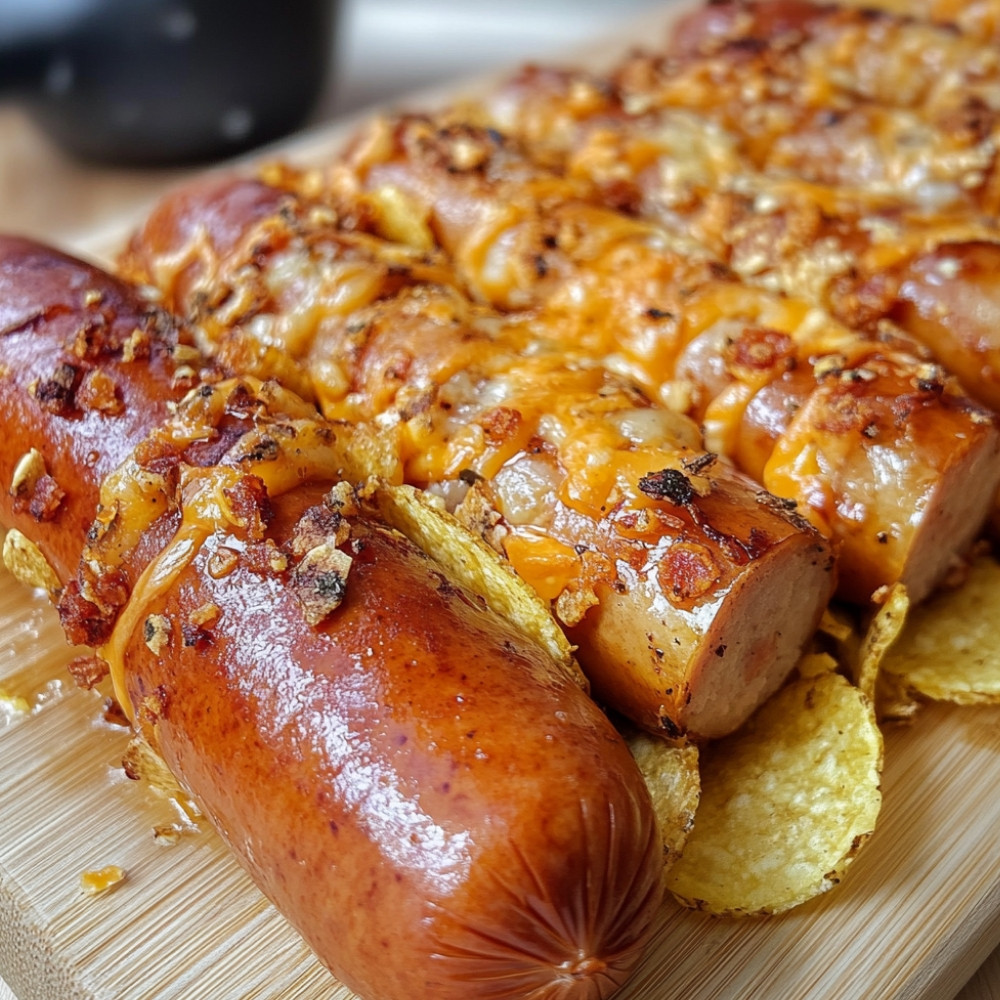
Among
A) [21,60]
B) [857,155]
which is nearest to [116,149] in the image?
[21,60]

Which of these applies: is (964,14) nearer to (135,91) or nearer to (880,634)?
(880,634)

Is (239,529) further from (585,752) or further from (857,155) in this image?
(857,155)

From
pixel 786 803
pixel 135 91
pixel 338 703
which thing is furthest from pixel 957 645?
pixel 135 91

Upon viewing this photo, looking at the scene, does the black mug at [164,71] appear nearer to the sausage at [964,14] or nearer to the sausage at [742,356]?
the sausage at [742,356]

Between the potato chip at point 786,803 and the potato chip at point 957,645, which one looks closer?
the potato chip at point 786,803

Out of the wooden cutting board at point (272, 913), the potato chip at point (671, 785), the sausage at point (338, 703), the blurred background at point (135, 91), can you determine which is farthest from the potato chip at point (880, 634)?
the blurred background at point (135, 91)

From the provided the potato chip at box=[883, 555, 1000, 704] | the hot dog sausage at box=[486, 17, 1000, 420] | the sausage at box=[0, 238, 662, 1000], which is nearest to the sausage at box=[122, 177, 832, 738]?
the sausage at box=[0, 238, 662, 1000]
